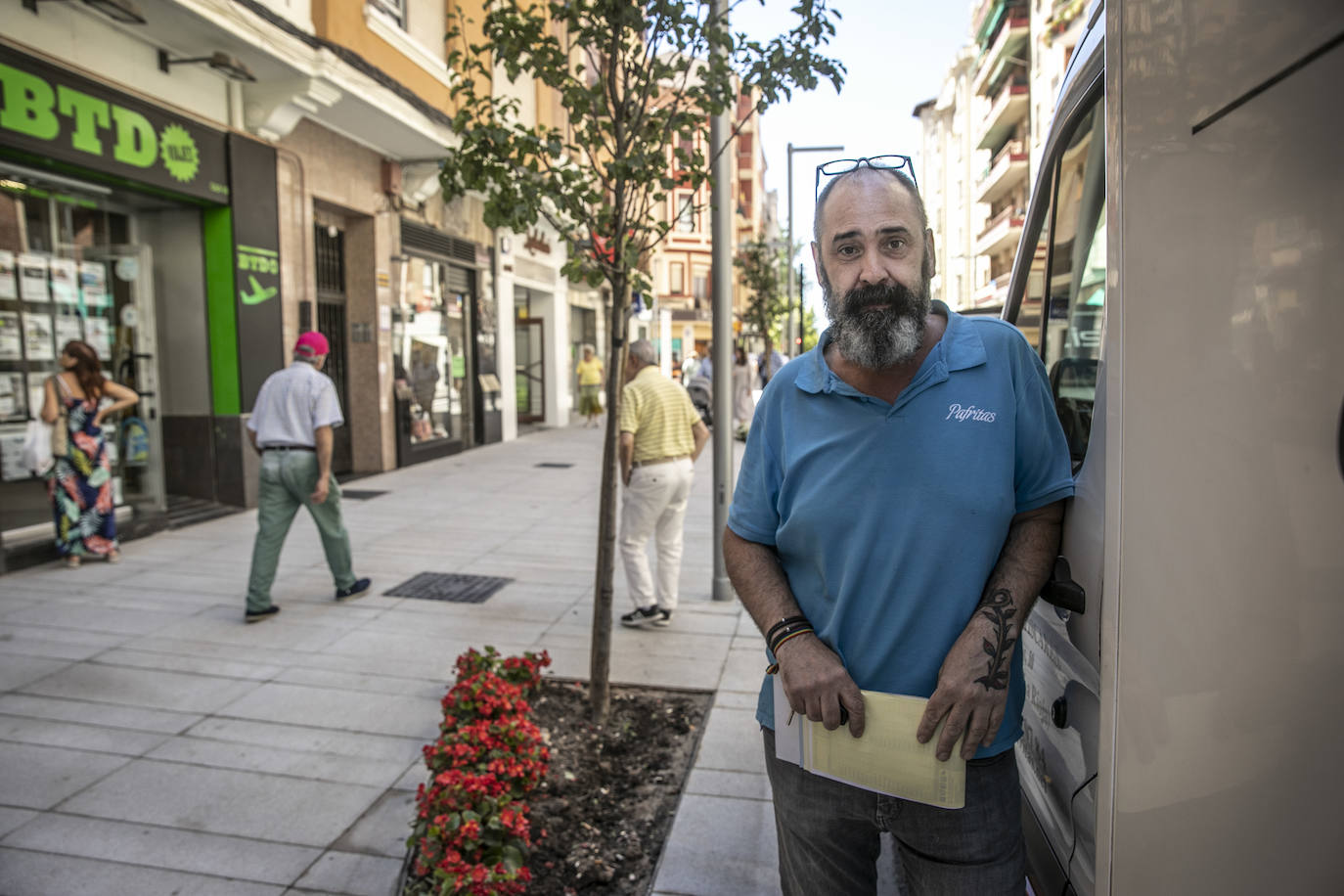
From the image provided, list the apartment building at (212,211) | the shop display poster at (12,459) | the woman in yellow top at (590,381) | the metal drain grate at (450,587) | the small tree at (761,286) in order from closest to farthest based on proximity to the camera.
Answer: the metal drain grate at (450,587), the shop display poster at (12,459), the apartment building at (212,211), the woman in yellow top at (590,381), the small tree at (761,286)

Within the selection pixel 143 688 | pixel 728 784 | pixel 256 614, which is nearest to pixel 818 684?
pixel 728 784

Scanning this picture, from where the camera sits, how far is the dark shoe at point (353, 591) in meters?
6.60

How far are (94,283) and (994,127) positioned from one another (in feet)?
151

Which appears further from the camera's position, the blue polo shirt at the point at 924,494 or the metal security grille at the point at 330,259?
the metal security grille at the point at 330,259

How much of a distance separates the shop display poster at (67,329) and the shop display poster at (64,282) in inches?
5.1

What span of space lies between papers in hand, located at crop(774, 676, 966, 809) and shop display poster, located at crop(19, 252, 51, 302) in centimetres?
854

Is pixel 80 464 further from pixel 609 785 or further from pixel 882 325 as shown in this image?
pixel 882 325

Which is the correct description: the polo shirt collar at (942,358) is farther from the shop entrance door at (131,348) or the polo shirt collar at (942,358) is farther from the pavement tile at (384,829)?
the shop entrance door at (131,348)

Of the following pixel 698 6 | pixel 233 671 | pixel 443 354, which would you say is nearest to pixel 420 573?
pixel 233 671

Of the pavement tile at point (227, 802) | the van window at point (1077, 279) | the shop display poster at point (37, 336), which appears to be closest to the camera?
the van window at point (1077, 279)

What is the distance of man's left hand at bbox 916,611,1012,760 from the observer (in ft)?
5.30

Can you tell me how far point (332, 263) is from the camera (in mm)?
13281

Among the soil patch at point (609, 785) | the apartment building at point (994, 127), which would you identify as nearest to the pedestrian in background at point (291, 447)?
the soil patch at point (609, 785)

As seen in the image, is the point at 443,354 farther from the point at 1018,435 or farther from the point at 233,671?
the point at 1018,435
